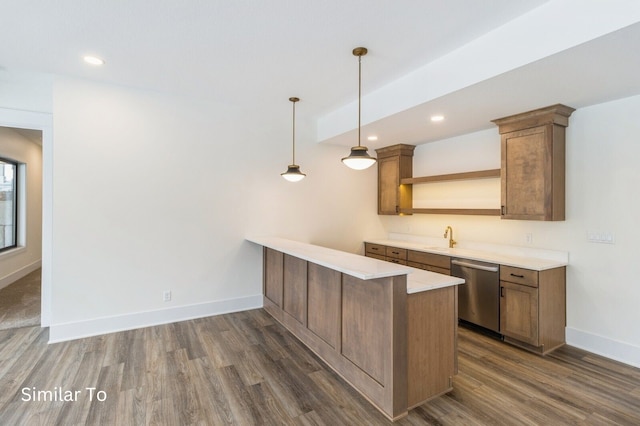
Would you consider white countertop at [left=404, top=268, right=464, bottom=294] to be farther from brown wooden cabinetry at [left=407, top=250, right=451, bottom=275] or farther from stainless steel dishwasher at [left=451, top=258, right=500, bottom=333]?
brown wooden cabinetry at [left=407, top=250, right=451, bottom=275]

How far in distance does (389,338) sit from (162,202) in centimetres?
313

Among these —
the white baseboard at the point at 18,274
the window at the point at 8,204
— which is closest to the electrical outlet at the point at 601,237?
the white baseboard at the point at 18,274

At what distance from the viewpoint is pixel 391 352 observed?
7.14ft

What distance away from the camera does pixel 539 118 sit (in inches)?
127

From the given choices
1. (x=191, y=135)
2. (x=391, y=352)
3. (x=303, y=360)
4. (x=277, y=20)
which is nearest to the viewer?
(x=391, y=352)

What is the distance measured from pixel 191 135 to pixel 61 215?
5.47 ft

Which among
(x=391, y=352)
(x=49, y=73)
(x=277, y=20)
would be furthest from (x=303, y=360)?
(x=49, y=73)

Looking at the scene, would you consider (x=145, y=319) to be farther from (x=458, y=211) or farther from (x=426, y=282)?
(x=458, y=211)

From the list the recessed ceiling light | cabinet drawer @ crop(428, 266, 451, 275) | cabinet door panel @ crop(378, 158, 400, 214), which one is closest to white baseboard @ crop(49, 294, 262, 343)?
cabinet drawer @ crop(428, 266, 451, 275)

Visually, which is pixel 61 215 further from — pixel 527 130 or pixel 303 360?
pixel 527 130

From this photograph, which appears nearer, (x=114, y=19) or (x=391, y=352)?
(x=391, y=352)

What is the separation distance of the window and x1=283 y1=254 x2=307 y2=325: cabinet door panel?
552cm

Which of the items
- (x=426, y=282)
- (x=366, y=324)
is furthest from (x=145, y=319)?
(x=426, y=282)

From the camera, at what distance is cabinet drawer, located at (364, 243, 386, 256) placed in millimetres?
5070
